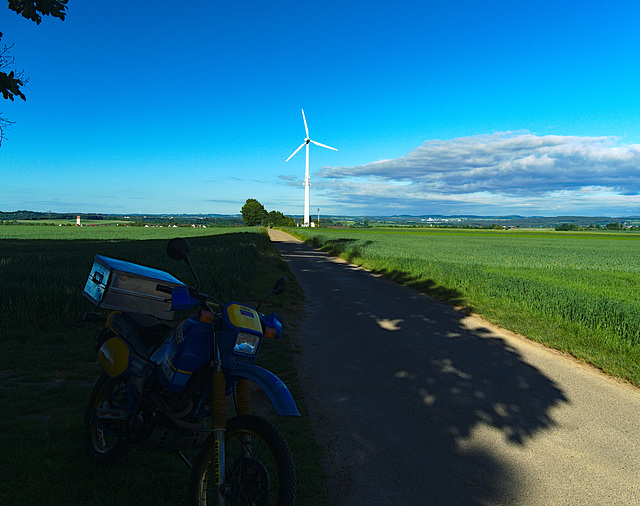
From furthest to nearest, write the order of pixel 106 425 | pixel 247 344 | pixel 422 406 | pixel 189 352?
pixel 422 406 < pixel 106 425 < pixel 189 352 < pixel 247 344

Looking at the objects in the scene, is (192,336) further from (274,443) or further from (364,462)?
(364,462)

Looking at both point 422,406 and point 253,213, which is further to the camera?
point 253,213

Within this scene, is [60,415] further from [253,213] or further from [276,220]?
[276,220]

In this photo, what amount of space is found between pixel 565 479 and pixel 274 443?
2.95 m

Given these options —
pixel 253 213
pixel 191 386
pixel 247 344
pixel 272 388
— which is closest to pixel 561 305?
pixel 272 388

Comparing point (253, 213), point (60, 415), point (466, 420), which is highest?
point (253, 213)

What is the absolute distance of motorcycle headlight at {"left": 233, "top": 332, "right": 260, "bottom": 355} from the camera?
2482 mm

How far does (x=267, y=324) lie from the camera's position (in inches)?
110

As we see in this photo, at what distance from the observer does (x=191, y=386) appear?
2.73m

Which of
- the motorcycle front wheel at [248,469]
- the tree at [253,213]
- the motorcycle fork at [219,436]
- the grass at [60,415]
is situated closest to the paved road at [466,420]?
the grass at [60,415]

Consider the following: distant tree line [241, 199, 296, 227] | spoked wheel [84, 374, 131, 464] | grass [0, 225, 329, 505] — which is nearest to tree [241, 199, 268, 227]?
distant tree line [241, 199, 296, 227]

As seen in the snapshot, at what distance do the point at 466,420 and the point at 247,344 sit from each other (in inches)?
135

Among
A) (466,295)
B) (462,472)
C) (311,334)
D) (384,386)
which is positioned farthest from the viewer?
(466,295)

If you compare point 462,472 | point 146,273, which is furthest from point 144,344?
point 462,472
